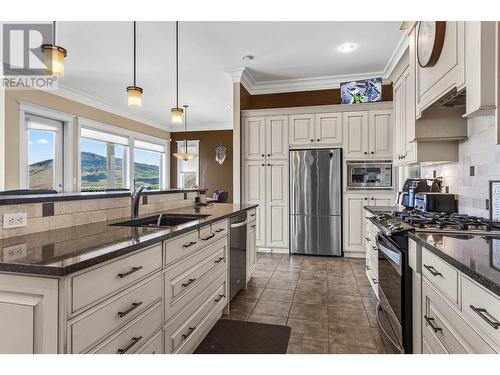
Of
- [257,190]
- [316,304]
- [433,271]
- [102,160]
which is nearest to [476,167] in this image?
[433,271]

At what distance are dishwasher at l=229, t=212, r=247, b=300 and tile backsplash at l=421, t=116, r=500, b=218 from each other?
6.24ft

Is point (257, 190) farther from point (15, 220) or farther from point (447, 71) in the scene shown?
point (15, 220)

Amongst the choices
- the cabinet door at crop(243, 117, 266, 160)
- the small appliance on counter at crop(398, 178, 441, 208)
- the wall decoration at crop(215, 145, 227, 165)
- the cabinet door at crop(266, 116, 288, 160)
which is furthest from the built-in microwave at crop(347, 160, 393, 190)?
the wall decoration at crop(215, 145, 227, 165)

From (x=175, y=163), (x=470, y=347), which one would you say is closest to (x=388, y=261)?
Result: (x=470, y=347)

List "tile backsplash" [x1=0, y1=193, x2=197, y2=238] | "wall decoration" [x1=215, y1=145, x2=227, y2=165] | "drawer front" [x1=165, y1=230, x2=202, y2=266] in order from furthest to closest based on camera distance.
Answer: "wall decoration" [x1=215, y1=145, x2=227, y2=165], "drawer front" [x1=165, y1=230, x2=202, y2=266], "tile backsplash" [x1=0, y1=193, x2=197, y2=238]

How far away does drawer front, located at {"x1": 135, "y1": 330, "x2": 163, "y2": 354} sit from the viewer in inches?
52.4

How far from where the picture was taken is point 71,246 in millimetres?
1186

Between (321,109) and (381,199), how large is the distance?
168 centimetres

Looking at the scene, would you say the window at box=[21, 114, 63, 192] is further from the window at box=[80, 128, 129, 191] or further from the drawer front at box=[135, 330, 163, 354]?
the drawer front at box=[135, 330, 163, 354]

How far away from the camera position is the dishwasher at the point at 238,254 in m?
2.62

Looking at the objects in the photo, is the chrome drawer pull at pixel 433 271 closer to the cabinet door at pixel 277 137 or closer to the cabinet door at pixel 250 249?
the cabinet door at pixel 250 249

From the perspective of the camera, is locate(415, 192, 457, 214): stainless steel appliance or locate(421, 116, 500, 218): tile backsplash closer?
locate(421, 116, 500, 218): tile backsplash

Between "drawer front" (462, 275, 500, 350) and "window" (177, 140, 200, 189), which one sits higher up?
"window" (177, 140, 200, 189)
